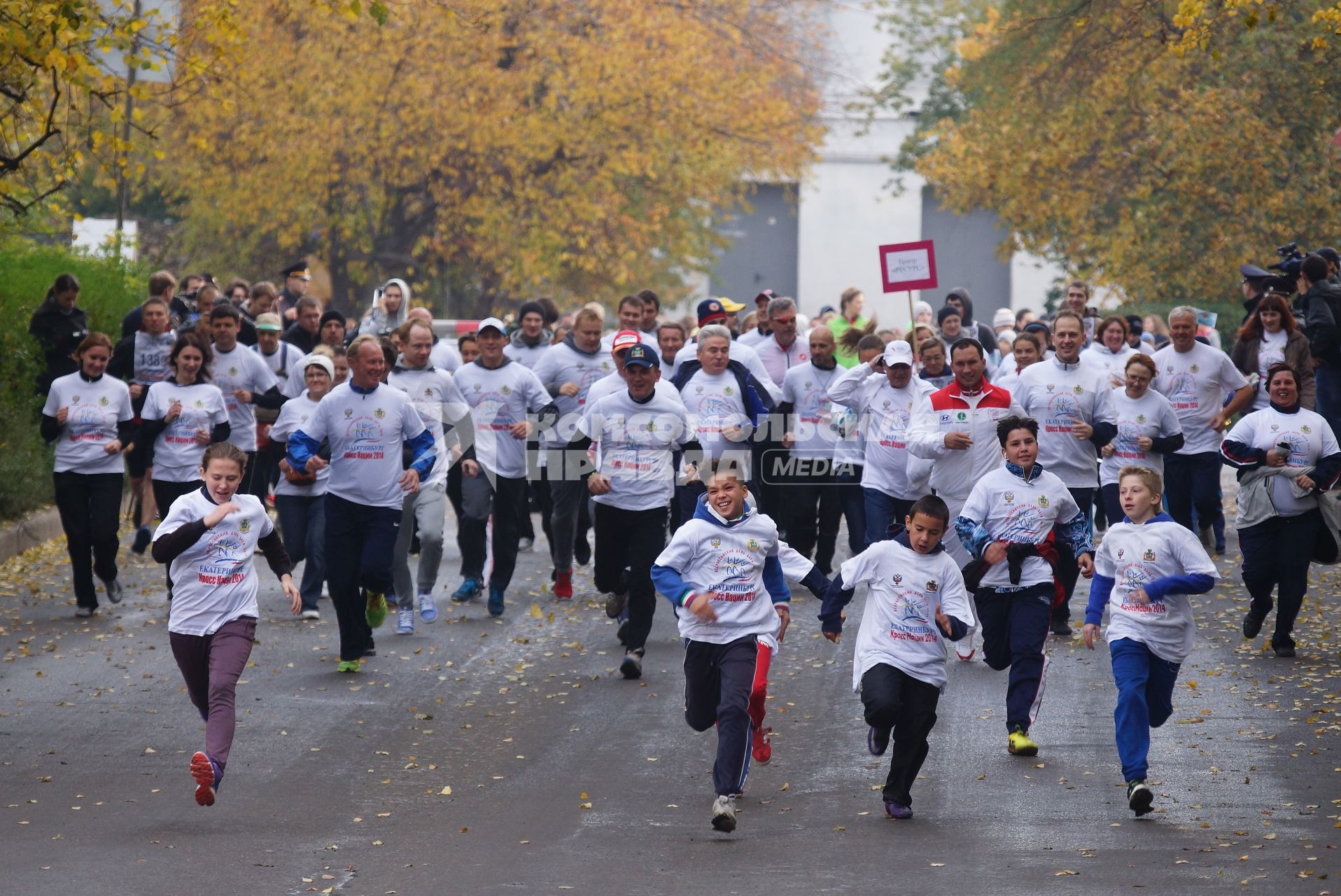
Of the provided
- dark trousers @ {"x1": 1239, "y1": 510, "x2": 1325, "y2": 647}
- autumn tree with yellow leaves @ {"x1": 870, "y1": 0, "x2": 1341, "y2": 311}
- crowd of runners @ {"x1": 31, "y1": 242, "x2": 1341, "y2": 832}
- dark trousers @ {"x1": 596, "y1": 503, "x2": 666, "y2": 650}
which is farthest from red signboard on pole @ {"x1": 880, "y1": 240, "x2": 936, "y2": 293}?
dark trousers @ {"x1": 596, "y1": 503, "x2": 666, "y2": 650}

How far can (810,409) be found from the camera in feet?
45.5

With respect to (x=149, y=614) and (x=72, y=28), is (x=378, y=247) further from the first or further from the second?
(x=72, y=28)

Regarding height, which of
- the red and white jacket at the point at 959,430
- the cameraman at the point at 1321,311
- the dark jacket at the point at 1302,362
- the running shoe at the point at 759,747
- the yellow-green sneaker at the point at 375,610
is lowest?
the running shoe at the point at 759,747

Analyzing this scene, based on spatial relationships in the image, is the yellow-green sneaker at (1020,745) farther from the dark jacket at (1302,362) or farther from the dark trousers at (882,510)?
the dark jacket at (1302,362)

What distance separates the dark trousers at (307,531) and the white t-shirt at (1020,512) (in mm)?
5378

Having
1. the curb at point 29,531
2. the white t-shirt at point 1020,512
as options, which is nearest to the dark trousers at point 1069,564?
the white t-shirt at point 1020,512

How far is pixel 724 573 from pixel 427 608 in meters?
5.03

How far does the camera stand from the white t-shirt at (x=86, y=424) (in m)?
12.8

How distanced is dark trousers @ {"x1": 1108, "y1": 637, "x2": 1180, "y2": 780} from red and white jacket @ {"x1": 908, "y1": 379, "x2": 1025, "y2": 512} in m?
3.03

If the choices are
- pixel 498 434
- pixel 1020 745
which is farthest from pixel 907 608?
pixel 498 434

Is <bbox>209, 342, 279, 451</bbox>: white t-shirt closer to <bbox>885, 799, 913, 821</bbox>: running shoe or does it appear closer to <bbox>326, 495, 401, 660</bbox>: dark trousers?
<bbox>326, 495, 401, 660</bbox>: dark trousers

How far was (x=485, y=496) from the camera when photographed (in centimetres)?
1337

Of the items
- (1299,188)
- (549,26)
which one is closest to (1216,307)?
(1299,188)

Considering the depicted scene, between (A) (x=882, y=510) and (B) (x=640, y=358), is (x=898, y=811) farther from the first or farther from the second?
(A) (x=882, y=510)
